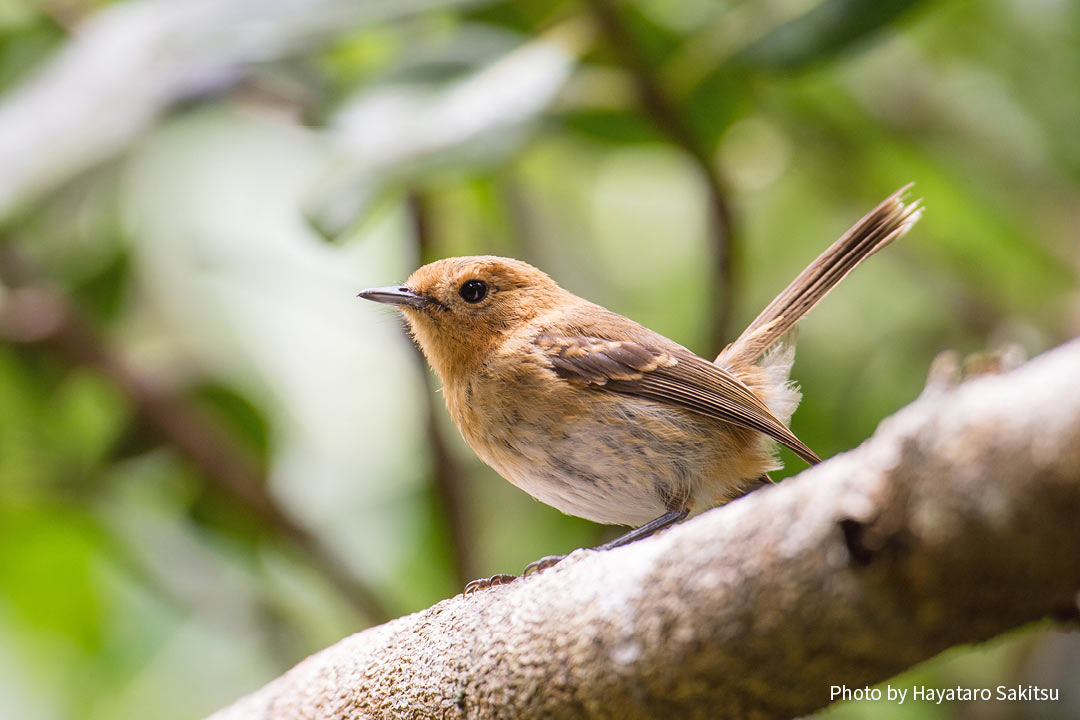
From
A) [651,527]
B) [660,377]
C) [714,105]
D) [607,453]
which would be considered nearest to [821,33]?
[714,105]

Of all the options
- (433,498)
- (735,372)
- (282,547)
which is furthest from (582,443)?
(282,547)

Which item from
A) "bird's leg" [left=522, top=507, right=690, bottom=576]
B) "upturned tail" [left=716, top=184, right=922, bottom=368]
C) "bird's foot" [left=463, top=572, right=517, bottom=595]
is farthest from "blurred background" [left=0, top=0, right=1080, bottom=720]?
"bird's foot" [left=463, top=572, right=517, bottom=595]

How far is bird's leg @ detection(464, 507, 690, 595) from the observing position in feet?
8.85

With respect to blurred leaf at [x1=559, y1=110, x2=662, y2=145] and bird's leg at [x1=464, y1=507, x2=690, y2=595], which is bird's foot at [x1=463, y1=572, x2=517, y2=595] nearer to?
bird's leg at [x1=464, y1=507, x2=690, y2=595]

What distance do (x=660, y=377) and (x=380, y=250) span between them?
2904 millimetres

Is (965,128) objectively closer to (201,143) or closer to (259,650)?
(201,143)

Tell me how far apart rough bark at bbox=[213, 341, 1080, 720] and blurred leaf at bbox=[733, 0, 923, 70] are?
2124mm

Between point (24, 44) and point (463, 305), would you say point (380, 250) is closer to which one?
point (24, 44)

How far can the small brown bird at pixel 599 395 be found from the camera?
303cm

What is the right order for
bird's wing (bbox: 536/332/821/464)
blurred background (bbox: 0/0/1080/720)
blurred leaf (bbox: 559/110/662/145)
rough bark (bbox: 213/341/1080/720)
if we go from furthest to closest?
blurred leaf (bbox: 559/110/662/145) < blurred background (bbox: 0/0/1080/720) < bird's wing (bbox: 536/332/821/464) < rough bark (bbox: 213/341/1080/720)

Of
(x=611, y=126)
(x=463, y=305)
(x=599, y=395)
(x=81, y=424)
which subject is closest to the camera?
(x=599, y=395)

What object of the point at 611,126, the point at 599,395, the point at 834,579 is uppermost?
the point at 611,126

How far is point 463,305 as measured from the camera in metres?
3.44

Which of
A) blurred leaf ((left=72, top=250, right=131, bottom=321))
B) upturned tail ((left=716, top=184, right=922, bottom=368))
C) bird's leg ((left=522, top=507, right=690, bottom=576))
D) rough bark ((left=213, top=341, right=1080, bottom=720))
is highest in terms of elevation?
blurred leaf ((left=72, top=250, right=131, bottom=321))
